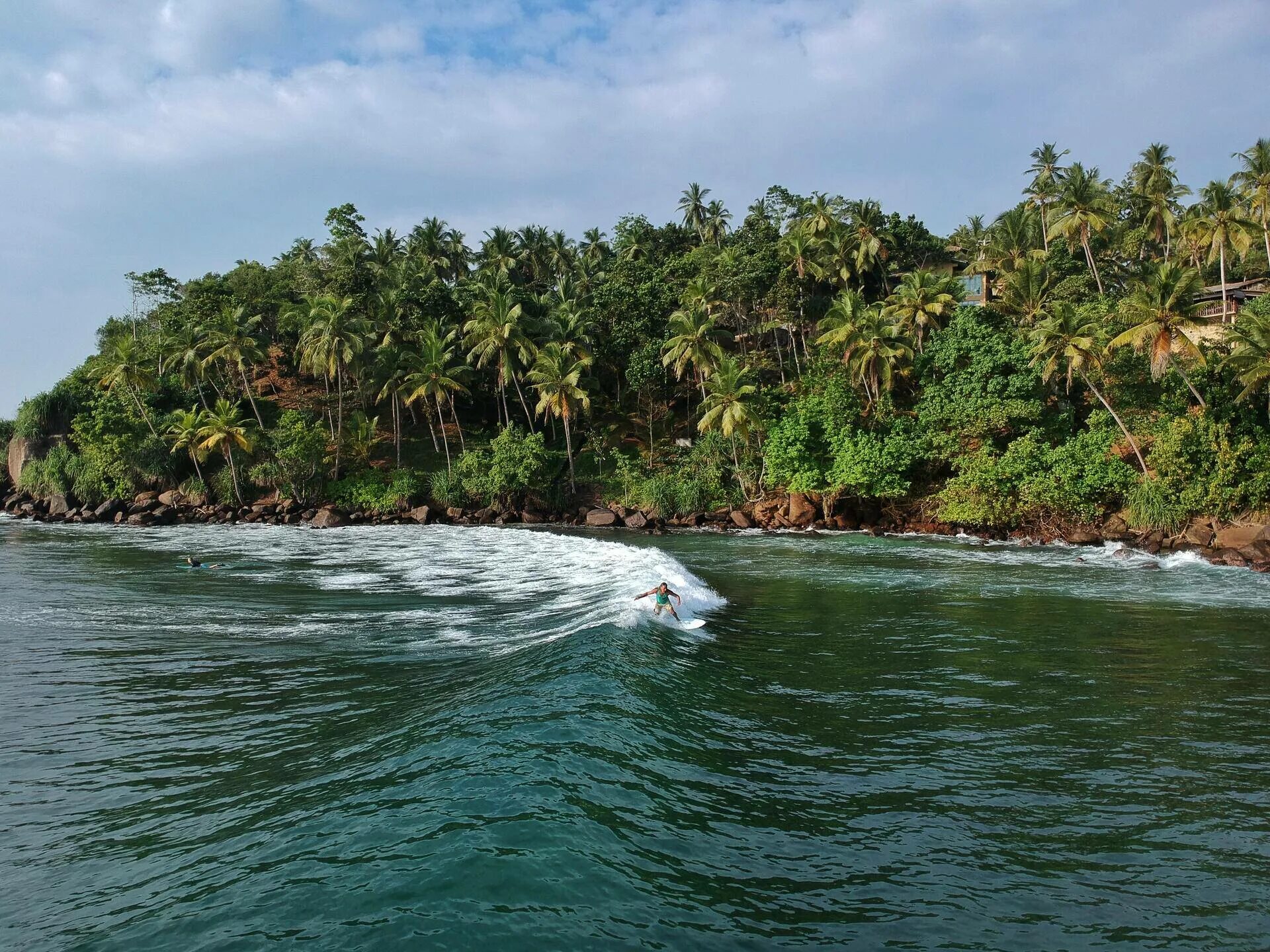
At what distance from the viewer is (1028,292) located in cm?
4216

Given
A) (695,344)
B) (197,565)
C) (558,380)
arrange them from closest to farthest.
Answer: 1. (197,565)
2. (695,344)
3. (558,380)

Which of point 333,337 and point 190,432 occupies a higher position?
point 333,337

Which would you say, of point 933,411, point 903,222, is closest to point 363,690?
A: point 933,411

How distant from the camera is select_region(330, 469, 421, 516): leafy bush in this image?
47312mm

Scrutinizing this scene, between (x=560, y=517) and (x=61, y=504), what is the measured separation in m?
30.5

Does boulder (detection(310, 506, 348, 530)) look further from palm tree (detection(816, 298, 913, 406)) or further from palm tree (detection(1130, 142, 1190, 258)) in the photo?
palm tree (detection(1130, 142, 1190, 258))

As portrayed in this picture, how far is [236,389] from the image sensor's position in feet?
201

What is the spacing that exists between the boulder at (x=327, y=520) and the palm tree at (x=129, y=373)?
55.1 feet

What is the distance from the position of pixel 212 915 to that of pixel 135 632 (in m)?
11.9

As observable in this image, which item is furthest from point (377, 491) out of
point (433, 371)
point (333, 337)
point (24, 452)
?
point (24, 452)

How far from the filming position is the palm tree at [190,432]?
47812mm

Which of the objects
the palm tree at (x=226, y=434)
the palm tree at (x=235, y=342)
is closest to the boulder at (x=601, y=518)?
the palm tree at (x=226, y=434)

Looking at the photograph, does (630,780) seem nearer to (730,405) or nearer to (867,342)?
(730,405)

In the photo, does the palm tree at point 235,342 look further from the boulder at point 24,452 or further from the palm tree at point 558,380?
the palm tree at point 558,380
